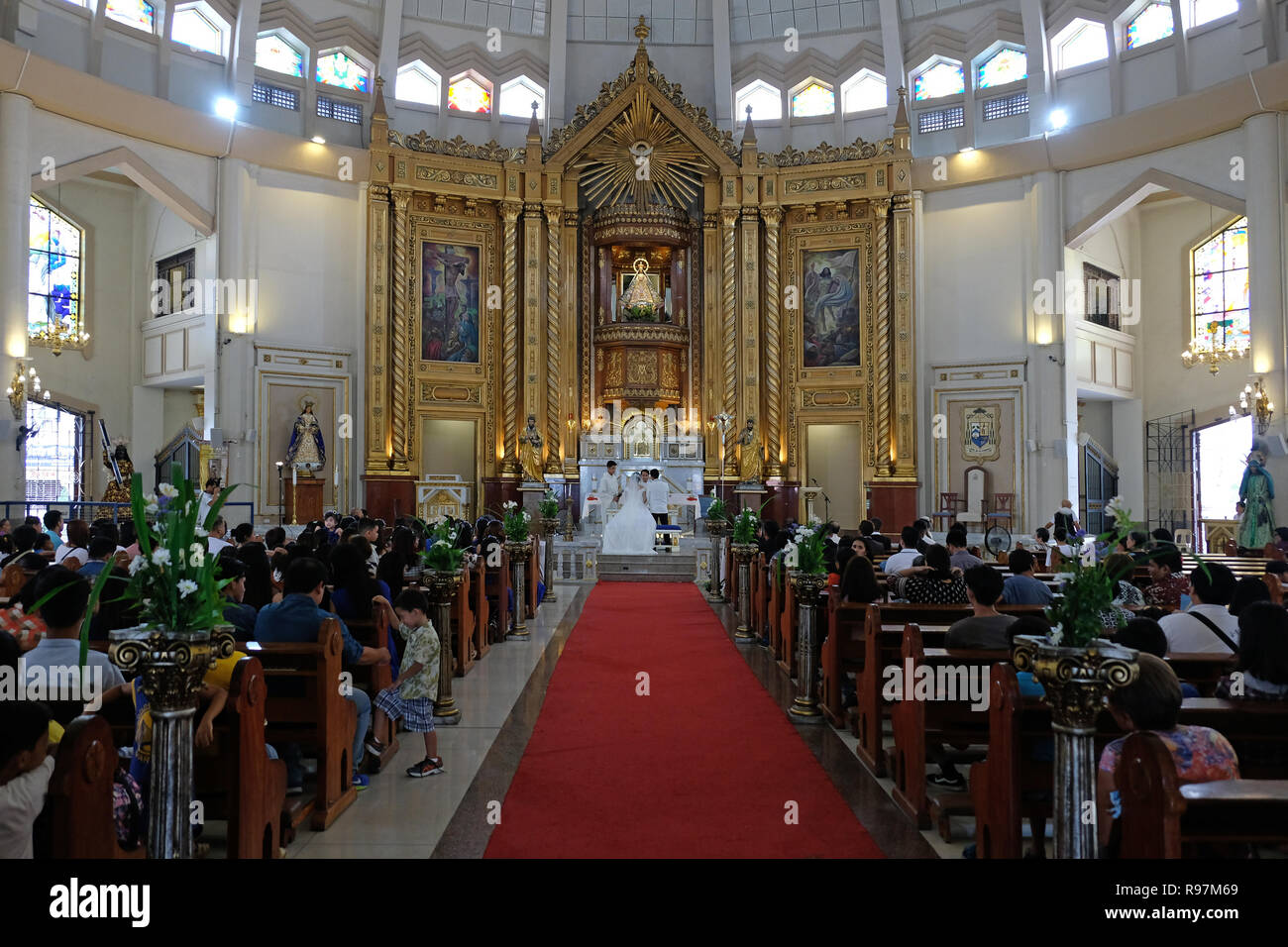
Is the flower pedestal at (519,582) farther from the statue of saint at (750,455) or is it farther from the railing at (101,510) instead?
the statue of saint at (750,455)

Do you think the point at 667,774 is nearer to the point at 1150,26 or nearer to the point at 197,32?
the point at 197,32

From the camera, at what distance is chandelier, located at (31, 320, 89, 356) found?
1825 cm

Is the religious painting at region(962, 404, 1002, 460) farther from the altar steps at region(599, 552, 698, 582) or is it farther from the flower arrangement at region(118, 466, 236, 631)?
the flower arrangement at region(118, 466, 236, 631)

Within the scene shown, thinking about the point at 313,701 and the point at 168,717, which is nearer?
the point at 168,717

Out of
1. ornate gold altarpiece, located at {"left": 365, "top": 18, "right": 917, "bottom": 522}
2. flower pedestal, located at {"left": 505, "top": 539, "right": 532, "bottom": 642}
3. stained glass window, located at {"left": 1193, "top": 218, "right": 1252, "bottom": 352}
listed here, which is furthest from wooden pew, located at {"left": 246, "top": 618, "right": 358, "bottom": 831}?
stained glass window, located at {"left": 1193, "top": 218, "right": 1252, "bottom": 352}

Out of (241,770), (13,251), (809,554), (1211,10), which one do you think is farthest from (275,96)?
(241,770)

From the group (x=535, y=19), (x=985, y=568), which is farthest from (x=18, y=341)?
(x=985, y=568)

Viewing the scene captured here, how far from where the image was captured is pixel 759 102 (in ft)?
75.5

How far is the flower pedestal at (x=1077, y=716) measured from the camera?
292 centimetres

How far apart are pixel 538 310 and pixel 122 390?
1029 centimetres

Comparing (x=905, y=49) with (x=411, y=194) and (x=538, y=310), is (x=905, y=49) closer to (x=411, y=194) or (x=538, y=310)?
(x=538, y=310)

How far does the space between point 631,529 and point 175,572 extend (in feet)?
46.9

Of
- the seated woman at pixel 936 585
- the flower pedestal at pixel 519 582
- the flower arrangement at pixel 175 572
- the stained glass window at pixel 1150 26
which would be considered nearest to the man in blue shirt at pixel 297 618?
the flower arrangement at pixel 175 572
